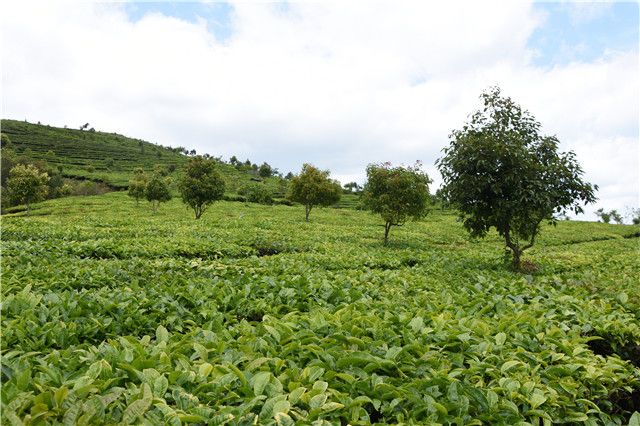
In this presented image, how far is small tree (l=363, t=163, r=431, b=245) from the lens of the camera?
77.4 feet

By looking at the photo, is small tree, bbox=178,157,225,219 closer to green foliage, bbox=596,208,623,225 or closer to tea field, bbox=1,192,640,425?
tea field, bbox=1,192,640,425

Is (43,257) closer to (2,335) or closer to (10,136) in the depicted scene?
(2,335)

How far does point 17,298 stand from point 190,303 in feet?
7.28

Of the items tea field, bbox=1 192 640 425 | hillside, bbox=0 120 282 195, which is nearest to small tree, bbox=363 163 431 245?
tea field, bbox=1 192 640 425

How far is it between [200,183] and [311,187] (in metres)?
11.5

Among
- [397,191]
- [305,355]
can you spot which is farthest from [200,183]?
[305,355]

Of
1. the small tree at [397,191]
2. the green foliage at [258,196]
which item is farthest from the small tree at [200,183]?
the green foliage at [258,196]

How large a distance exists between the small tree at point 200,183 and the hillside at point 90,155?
48768 millimetres

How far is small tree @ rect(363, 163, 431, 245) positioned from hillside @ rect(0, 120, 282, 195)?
217ft

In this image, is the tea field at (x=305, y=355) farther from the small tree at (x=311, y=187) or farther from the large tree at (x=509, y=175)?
the small tree at (x=311, y=187)

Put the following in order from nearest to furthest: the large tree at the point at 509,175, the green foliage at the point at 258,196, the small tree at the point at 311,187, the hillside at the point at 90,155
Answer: the large tree at the point at 509,175 < the small tree at the point at 311,187 < the green foliage at the point at 258,196 < the hillside at the point at 90,155

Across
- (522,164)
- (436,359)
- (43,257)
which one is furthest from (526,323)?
(43,257)

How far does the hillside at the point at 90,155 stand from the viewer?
331 ft

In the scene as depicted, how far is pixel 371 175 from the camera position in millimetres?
24281
